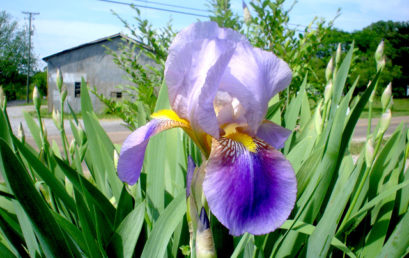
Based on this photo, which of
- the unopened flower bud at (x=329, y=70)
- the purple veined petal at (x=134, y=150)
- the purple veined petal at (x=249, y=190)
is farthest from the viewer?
the unopened flower bud at (x=329, y=70)

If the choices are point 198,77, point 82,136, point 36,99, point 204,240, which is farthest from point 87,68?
point 204,240

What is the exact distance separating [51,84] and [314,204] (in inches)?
754

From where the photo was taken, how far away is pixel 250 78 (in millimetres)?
703

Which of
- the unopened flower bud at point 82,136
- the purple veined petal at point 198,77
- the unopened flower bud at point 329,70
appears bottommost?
the unopened flower bud at point 82,136

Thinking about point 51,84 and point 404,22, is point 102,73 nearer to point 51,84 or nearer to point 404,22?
point 51,84

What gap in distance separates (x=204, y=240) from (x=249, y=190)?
146 mm

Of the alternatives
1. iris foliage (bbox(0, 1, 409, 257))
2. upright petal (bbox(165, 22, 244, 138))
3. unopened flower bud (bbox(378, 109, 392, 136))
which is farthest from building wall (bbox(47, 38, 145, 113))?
upright petal (bbox(165, 22, 244, 138))

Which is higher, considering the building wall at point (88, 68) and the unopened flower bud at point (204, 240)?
the building wall at point (88, 68)

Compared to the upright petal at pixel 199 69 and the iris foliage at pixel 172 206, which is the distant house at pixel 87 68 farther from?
the upright petal at pixel 199 69

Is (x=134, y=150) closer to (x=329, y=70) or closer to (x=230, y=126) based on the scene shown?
(x=230, y=126)

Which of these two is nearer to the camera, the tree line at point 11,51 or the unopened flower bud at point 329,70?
the unopened flower bud at point 329,70

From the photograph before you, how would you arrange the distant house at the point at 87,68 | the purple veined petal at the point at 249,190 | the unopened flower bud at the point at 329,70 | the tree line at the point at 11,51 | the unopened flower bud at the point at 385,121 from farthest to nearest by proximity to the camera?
the distant house at the point at 87,68
the tree line at the point at 11,51
the unopened flower bud at the point at 329,70
the unopened flower bud at the point at 385,121
the purple veined petal at the point at 249,190

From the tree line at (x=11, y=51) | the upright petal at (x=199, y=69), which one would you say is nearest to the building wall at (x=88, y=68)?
the tree line at (x=11, y=51)

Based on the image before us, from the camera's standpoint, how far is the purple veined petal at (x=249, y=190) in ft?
1.86
